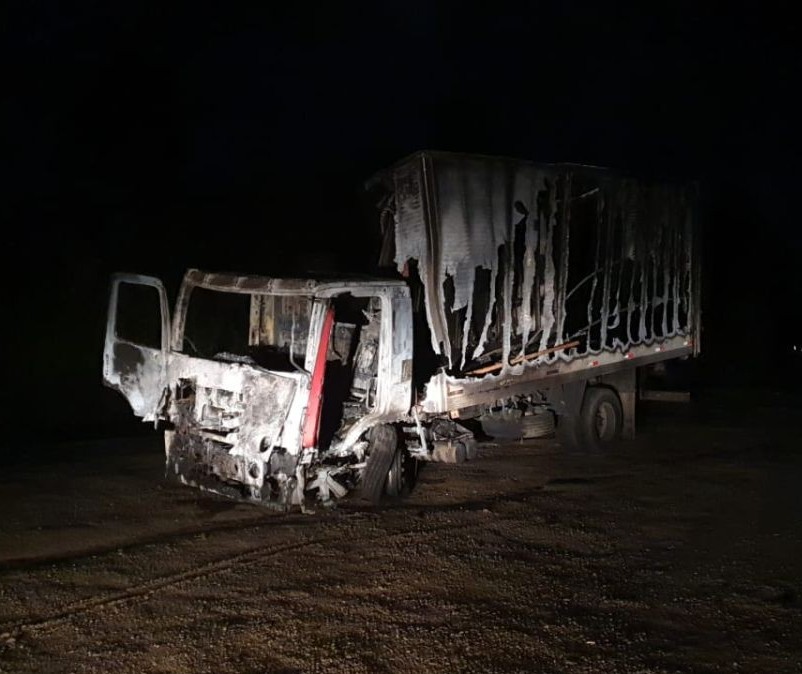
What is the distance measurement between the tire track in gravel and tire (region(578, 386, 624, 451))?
3.35 meters

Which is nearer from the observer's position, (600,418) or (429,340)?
(429,340)

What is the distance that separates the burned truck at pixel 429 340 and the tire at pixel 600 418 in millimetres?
26

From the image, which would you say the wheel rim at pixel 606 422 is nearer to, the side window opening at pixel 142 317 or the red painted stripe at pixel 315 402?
the red painted stripe at pixel 315 402

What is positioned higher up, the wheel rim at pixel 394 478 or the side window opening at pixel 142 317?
the side window opening at pixel 142 317

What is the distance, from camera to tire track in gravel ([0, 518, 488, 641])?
4.63m

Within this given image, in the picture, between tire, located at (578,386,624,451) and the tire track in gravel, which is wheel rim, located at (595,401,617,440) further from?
the tire track in gravel

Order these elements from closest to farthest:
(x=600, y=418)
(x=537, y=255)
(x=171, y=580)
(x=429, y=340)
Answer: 1. (x=171, y=580)
2. (x=429, y=340)
3. (x=537, y=255)
4. (x=600, y=418)

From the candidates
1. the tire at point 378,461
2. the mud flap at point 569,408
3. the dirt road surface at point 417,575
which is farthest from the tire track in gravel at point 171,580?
the mud flap at point 569,408

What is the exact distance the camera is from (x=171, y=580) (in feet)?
17.5

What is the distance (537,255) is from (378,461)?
9.47 ft

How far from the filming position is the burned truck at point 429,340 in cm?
665

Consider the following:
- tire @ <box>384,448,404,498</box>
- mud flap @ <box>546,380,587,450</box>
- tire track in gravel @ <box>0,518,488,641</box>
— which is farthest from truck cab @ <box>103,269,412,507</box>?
mud flap @ <box>546,380,587,450</box>

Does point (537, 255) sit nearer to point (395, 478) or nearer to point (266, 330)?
point (395, 478)

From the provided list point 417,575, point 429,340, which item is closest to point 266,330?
point 429,340
